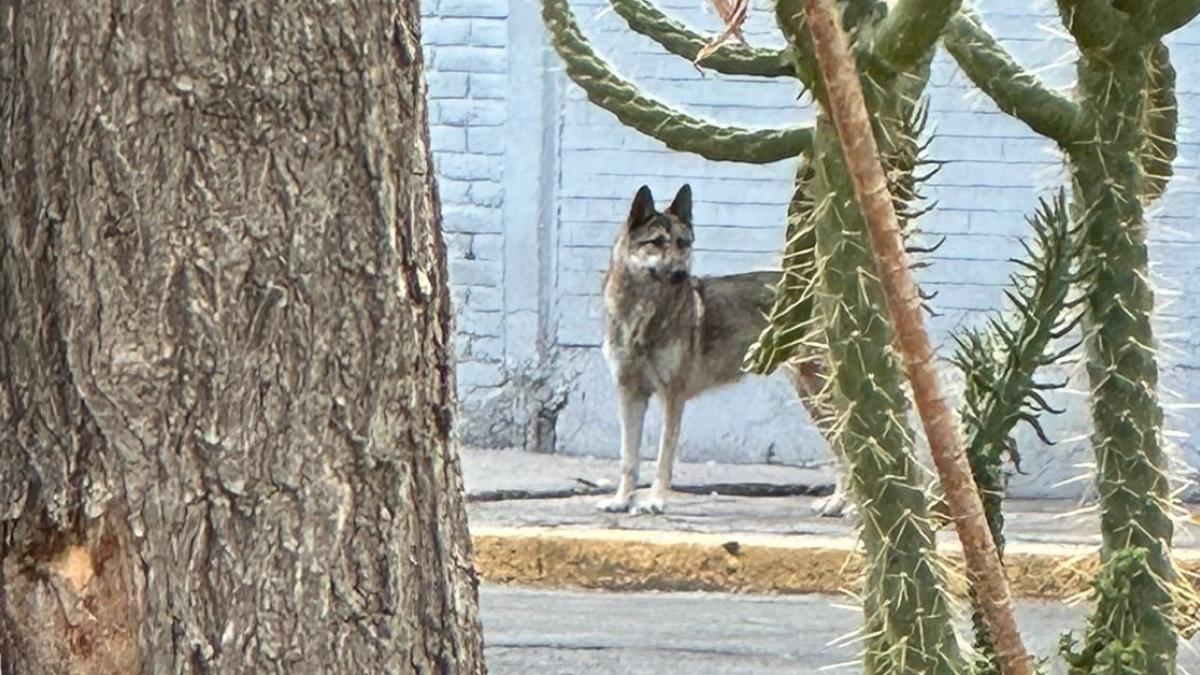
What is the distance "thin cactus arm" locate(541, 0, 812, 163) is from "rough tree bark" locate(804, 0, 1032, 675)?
37.9 inches

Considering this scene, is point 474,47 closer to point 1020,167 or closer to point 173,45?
point 1020,167

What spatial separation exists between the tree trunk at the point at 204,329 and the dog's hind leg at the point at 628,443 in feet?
20.1

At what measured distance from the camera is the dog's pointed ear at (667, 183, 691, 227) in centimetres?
800

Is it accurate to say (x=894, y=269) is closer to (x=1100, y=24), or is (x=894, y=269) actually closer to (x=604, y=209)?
(x=1100, y=24)

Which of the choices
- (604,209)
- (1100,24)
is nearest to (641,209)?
(604,209)

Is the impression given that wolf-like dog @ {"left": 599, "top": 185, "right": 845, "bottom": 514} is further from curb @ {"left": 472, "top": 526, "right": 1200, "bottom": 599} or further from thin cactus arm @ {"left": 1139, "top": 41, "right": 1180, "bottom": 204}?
thin cactus arm @ {"left": 1139, "top": 41, "right": 1180, "bottom": 204}

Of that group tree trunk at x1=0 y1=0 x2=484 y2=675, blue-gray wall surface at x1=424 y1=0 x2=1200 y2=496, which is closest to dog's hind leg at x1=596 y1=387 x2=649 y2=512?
blue-gray wall surface at x1=424 y1=0 x2=1200 y2=496

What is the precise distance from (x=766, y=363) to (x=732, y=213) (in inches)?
229

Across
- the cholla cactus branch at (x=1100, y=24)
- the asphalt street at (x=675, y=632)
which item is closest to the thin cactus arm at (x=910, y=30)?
the cholla cactus branch at (x=1100, y=24)

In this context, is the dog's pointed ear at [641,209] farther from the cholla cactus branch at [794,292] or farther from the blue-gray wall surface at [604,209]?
the cholla cactus branch at [794,292]

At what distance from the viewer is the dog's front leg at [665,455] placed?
7.97 metres

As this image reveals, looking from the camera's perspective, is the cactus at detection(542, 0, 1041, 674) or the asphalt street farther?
the asphalt street

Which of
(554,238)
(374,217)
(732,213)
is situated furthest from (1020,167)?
(374,217)

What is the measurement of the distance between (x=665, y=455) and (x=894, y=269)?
20.6 ft
